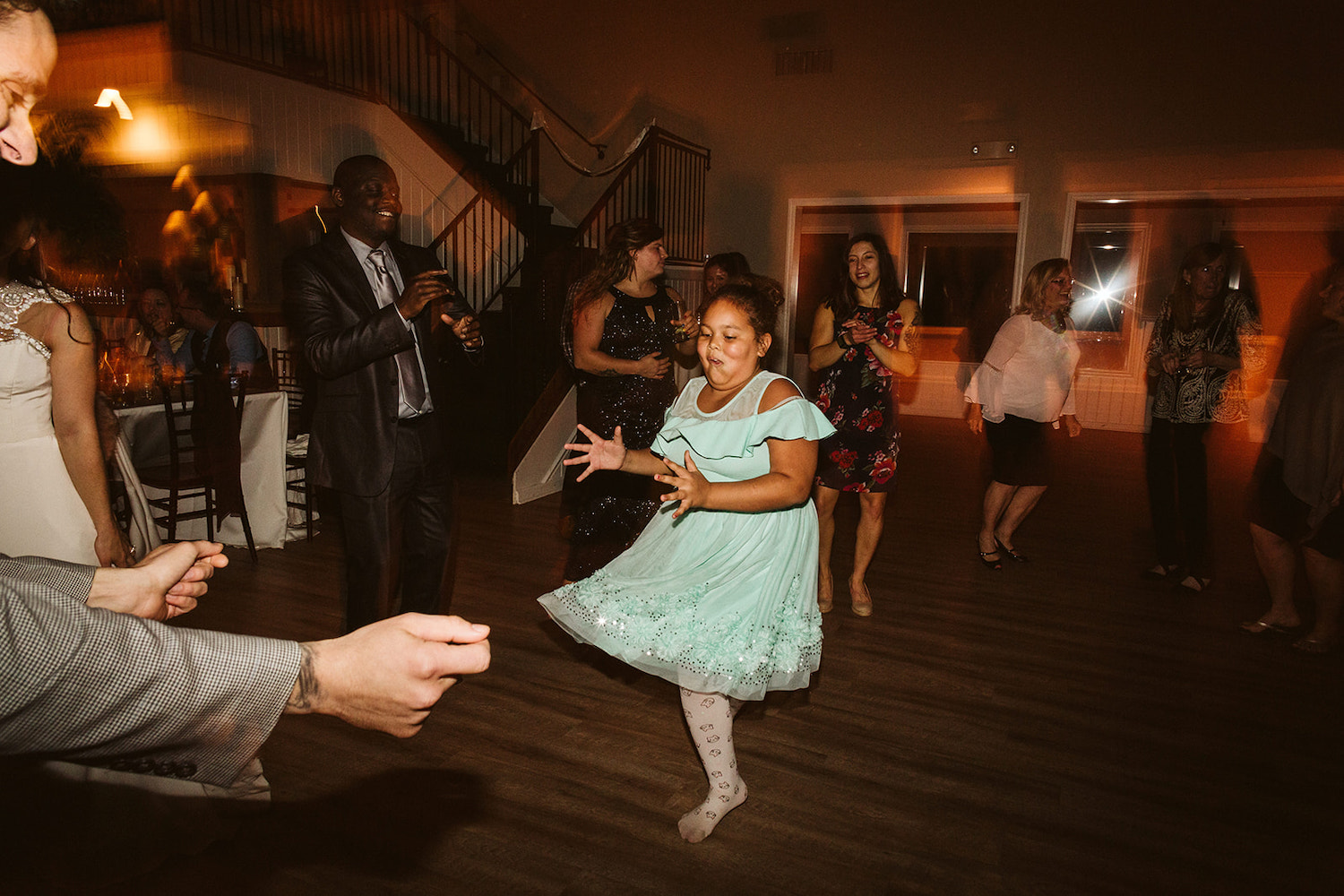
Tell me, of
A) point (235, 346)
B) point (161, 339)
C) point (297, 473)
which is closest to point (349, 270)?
point (235, 346)

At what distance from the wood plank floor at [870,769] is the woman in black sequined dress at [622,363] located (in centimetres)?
53

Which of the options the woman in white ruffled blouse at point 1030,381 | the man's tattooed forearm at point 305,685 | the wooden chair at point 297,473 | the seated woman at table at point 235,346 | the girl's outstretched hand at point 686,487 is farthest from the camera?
the seated woman at table at point 235,346

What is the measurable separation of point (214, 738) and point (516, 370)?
5.71m

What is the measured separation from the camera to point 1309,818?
225 centimetres

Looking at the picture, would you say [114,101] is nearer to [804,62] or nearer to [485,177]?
[485,177]

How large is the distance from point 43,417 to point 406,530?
0.99 m

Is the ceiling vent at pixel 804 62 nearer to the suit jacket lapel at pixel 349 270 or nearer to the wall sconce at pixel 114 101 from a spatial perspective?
the wall sconce at pixel 114 101

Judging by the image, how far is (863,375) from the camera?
11.7 ft

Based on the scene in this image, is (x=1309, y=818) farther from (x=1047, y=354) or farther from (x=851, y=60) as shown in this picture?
(x=851, y=60)

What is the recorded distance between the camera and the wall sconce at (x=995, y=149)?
857 cm

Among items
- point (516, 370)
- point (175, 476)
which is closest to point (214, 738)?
point (175, 476)

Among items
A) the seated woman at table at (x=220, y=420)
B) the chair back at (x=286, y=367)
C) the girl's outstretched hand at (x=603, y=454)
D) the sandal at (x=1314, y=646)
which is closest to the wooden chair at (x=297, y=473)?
the seated woman at table at (x=220, y=420)

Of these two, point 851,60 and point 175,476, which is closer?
point 175,476

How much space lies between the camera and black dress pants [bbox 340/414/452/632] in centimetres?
241
